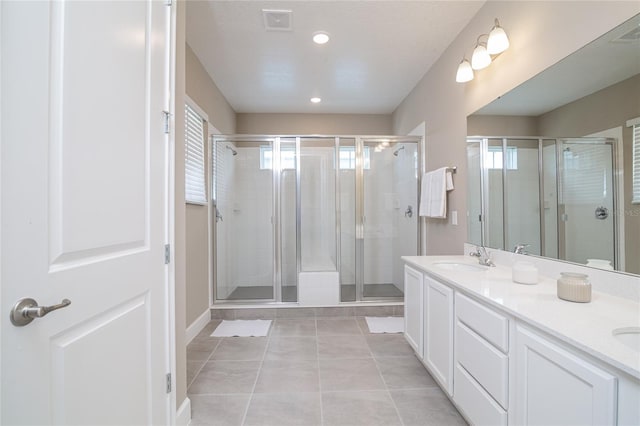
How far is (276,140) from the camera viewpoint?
3.50 m

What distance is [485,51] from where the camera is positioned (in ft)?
6.42

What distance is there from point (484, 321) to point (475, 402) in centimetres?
42

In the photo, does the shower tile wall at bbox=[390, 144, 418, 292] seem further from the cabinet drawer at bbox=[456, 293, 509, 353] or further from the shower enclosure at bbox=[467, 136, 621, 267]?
the cabinet drawer at bbox=[456, 293, 509, 353]

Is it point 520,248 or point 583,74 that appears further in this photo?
point 520,248

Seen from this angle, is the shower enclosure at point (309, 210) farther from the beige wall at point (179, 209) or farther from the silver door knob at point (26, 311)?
the silver door knob at point (26, 311)

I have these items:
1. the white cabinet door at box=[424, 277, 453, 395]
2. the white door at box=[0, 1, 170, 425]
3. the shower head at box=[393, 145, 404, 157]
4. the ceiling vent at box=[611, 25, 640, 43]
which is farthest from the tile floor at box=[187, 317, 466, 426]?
the shower head at box=[393, 145, 404, 157]

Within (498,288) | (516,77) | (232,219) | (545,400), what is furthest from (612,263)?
(232,219)

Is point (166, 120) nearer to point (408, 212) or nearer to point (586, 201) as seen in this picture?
→ point (586, 201)

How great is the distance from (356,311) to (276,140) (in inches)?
89.9

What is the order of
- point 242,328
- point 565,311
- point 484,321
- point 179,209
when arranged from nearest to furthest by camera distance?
point 565,311, point 484,321, point 179,209, point 242,328

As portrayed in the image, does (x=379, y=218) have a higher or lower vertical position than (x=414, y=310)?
Result: higher


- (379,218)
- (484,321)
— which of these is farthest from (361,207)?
(484,321)

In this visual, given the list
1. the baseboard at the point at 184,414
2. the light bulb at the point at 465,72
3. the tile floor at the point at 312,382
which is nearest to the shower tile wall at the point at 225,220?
the tile floor at the point at 312,382

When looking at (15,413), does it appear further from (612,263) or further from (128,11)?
(612,263)
